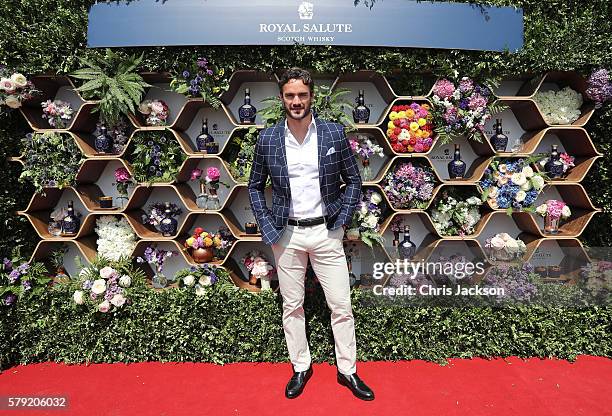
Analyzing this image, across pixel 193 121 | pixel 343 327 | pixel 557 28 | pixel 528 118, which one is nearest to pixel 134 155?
pixel 193 121

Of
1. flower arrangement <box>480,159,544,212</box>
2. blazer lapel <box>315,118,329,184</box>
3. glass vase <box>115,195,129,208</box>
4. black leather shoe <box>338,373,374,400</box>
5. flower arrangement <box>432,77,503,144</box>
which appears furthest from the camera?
glass vase <box>115,195,129,208</box>

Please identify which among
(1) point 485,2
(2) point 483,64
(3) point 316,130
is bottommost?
(3) point 316,130

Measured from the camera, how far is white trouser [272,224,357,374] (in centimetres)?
254

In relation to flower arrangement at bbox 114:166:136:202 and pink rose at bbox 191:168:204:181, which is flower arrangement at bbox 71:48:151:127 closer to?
flower arrangement at bbox 114:166:136:202

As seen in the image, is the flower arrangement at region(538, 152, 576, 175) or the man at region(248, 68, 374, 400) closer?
the man at region(248, 68, 374, 400)

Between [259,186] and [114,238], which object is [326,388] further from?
[114,238]

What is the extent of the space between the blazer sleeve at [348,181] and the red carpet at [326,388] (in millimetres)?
1325

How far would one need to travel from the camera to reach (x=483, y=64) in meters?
3.18

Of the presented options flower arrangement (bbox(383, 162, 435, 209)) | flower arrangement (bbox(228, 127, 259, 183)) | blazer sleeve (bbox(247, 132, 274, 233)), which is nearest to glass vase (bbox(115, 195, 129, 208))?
flower arrangement (bbox(228, 127, 259, 183))

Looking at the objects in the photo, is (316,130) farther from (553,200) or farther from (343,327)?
(553,200)

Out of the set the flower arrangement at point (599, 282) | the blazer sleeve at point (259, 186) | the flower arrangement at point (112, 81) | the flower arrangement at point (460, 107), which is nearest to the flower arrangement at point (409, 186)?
the flower arrangement at point (460, 107)

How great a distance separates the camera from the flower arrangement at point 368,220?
3195 mm

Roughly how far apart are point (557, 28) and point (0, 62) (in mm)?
4954

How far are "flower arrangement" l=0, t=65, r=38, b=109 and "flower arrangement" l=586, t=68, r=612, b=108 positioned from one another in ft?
16.4
